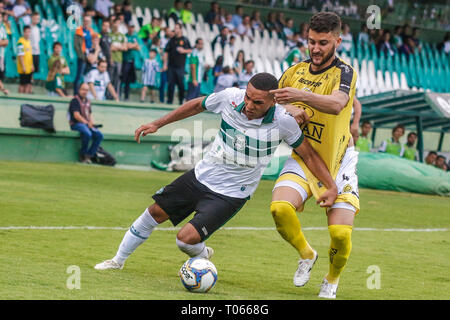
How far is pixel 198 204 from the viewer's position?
7.19m

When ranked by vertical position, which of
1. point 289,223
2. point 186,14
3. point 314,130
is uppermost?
point 314,130

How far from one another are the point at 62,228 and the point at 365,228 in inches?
188

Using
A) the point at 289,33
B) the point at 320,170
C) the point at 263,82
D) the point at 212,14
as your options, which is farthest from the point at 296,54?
the point at 263,82

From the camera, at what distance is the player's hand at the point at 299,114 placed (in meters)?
6.97

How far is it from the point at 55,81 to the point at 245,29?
28.1ft

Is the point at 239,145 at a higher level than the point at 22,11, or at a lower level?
higher

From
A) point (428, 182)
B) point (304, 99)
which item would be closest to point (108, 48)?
point (428, 182)

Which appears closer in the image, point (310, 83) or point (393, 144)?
point (310, 83)

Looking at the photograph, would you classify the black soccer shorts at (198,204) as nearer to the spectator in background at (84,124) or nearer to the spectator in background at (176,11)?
the spectator in background at (84,124)

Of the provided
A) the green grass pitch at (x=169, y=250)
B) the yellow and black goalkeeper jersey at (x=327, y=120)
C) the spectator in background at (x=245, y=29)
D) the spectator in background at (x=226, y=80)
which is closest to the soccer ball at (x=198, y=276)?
the green grass pitch at (x=169, y=250)

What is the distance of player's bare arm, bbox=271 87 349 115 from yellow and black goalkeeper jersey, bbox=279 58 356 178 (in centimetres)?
35

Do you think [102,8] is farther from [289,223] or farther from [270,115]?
[289,223]

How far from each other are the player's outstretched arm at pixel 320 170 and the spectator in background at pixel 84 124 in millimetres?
13320
